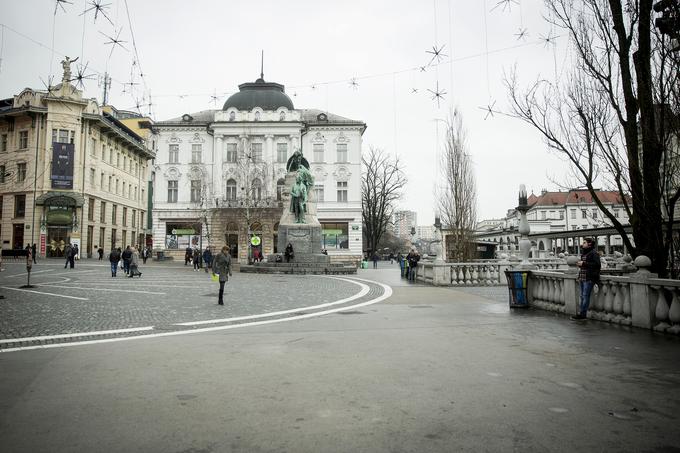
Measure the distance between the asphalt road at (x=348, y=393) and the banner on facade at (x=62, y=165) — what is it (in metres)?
43.0

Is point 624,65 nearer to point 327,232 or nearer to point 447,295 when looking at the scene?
point 447,295

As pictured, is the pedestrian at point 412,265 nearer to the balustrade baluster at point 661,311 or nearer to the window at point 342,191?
the balustrade baluster at point 661,311

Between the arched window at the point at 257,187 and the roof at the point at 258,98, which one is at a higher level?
the roof at the point at 258,98

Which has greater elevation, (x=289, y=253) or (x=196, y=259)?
(x=289, y=253)

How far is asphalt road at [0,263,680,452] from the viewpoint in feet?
10.2

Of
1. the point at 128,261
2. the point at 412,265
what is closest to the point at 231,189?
the point at 128,261

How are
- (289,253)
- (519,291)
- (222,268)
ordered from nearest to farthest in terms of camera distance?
(519,291) → (222,268) → (289,253)

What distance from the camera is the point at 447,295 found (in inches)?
547

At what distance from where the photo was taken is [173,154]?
48.9m

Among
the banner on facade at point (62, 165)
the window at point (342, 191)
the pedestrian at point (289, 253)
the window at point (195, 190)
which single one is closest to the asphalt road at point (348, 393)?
the pedestrian at point (289, 253)

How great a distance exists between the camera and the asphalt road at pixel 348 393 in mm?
3115

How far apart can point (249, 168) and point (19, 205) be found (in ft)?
74.0

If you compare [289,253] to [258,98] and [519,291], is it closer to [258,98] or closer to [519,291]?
[519,291]

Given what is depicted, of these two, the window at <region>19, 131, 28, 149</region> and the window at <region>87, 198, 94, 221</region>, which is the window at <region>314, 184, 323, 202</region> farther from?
the window at <region>19, 131, 28, 149</region>
